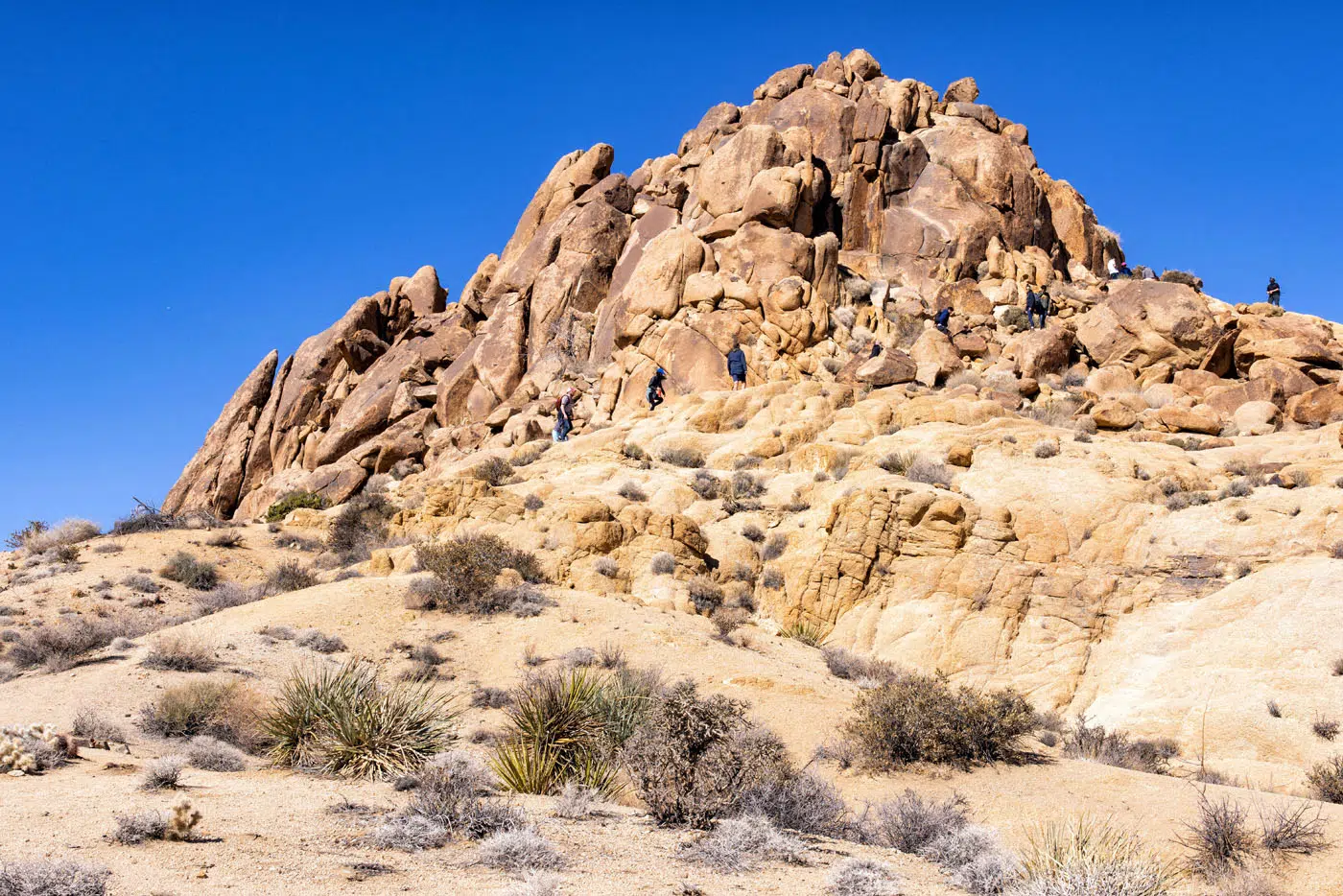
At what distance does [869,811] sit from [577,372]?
29.1 m

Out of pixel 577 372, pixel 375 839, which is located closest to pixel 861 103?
pixel 577 372

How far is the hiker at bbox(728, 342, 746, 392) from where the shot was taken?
104 feet

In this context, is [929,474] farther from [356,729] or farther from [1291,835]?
[356,729]

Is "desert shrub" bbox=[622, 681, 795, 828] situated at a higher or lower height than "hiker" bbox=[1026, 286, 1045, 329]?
lower

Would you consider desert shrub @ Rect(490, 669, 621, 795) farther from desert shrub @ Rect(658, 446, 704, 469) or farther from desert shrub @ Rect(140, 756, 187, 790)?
desert shrub @ Rect(658, 446, 704, 469)

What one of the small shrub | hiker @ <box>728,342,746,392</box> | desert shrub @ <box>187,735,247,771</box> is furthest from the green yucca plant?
hiker @ <box>728,342,746,392</box>

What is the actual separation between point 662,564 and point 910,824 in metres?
10.4

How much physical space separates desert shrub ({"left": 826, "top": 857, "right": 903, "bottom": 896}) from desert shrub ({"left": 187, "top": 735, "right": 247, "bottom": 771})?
6.23m

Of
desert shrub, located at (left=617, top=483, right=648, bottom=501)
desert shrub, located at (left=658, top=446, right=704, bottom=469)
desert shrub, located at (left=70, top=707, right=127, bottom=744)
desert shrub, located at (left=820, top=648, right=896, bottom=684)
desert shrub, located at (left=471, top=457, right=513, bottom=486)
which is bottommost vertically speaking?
desert shrub, located at (left=70, top=707, right=127, bottom=744)

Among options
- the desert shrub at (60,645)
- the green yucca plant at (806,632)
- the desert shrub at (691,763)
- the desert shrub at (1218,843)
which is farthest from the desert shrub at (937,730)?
the desert shrub at (60,645)

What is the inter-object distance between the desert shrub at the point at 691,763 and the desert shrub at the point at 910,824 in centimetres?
120

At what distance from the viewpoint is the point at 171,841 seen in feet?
21.8

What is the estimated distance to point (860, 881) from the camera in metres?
6.80

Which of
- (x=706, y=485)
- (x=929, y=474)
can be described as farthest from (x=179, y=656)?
(x=929, y=474)
